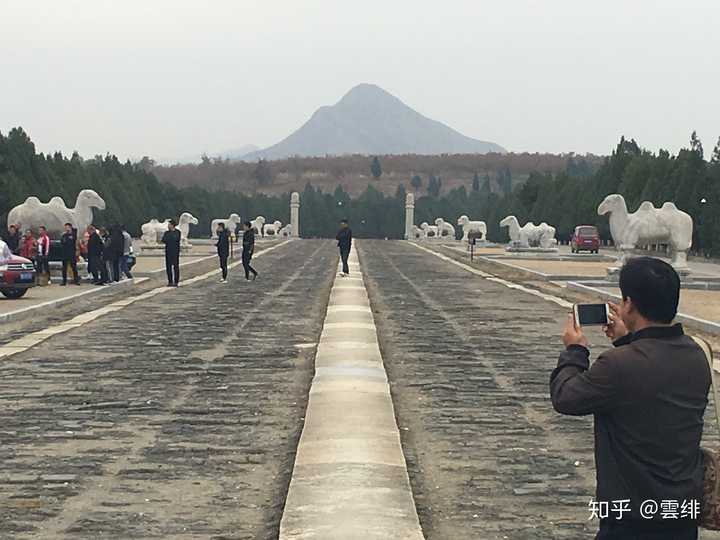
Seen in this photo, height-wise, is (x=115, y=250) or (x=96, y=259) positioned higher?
(x=115, y=250)

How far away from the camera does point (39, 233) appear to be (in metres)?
33.0

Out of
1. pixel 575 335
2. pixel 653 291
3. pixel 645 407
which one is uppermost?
pixel 653 291

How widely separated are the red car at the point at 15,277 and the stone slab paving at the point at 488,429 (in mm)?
8511

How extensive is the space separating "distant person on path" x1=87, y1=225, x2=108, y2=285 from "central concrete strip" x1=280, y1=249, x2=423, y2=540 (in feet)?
56.1

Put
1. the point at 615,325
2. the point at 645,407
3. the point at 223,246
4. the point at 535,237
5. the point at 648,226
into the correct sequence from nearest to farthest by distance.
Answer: the point at 645,407
the point at 615,325
the point at 223,246
the point at 648,226
the point at 535,237

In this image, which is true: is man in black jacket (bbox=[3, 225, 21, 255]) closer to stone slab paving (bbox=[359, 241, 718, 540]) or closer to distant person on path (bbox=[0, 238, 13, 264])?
distant person on path (bbox=[0, 238, 13, 264])

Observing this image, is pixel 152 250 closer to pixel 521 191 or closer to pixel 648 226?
pixel 648 226

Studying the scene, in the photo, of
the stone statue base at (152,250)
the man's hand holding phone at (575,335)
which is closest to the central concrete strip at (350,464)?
the man's hand holding phone at (575,335)

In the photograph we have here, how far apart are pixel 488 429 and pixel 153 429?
9.71ft

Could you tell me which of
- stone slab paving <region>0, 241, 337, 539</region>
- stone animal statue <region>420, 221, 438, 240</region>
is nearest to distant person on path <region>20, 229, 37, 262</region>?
Answer: stone slab paving <region>0, 241, 337, 539</region>

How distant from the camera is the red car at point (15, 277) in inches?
1033

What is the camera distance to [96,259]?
104ft

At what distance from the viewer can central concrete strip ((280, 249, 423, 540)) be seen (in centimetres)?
730

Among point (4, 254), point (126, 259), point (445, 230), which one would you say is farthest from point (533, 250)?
point (445, 230)
